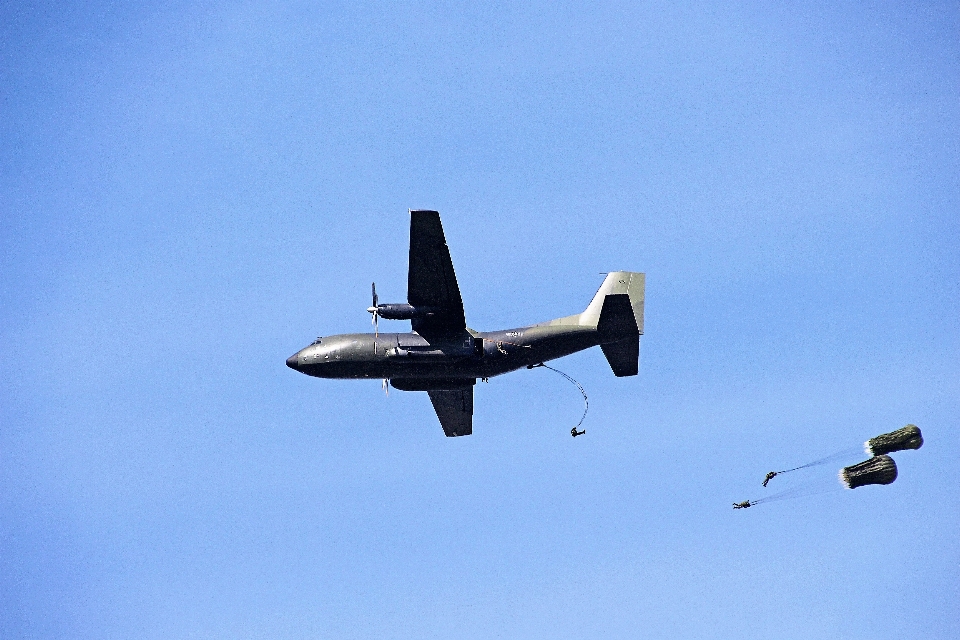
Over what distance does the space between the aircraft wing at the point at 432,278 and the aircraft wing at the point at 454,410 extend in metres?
6.13

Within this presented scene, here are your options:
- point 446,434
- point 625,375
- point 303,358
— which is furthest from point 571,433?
point 303,358

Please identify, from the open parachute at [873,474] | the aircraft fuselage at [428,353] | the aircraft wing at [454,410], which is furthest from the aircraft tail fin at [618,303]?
the open parachute at [873,474]

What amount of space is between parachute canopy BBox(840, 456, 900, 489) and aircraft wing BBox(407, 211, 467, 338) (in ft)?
57.9

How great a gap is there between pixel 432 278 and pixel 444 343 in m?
3.13

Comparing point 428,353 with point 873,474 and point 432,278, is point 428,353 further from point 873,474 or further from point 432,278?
point 873,474

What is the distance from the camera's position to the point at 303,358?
147 feet

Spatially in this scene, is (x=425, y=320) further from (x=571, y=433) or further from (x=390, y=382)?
(x=571, y=433)

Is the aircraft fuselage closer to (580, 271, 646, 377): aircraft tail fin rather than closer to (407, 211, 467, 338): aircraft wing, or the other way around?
(407, 211, 467, 338): aircraft wing

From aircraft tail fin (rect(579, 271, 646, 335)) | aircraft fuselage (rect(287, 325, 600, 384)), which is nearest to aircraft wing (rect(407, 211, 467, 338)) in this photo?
aircraft fuselage (rect(287, 325, 600, 384))

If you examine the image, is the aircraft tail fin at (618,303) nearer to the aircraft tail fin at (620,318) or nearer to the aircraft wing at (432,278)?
the aircraft tail fin at (620,318)

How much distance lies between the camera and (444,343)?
44.5 m

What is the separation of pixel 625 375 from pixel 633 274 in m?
4.93

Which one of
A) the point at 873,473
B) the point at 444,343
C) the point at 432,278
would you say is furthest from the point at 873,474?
the point at 432,278

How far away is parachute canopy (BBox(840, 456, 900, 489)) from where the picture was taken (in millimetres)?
43375
